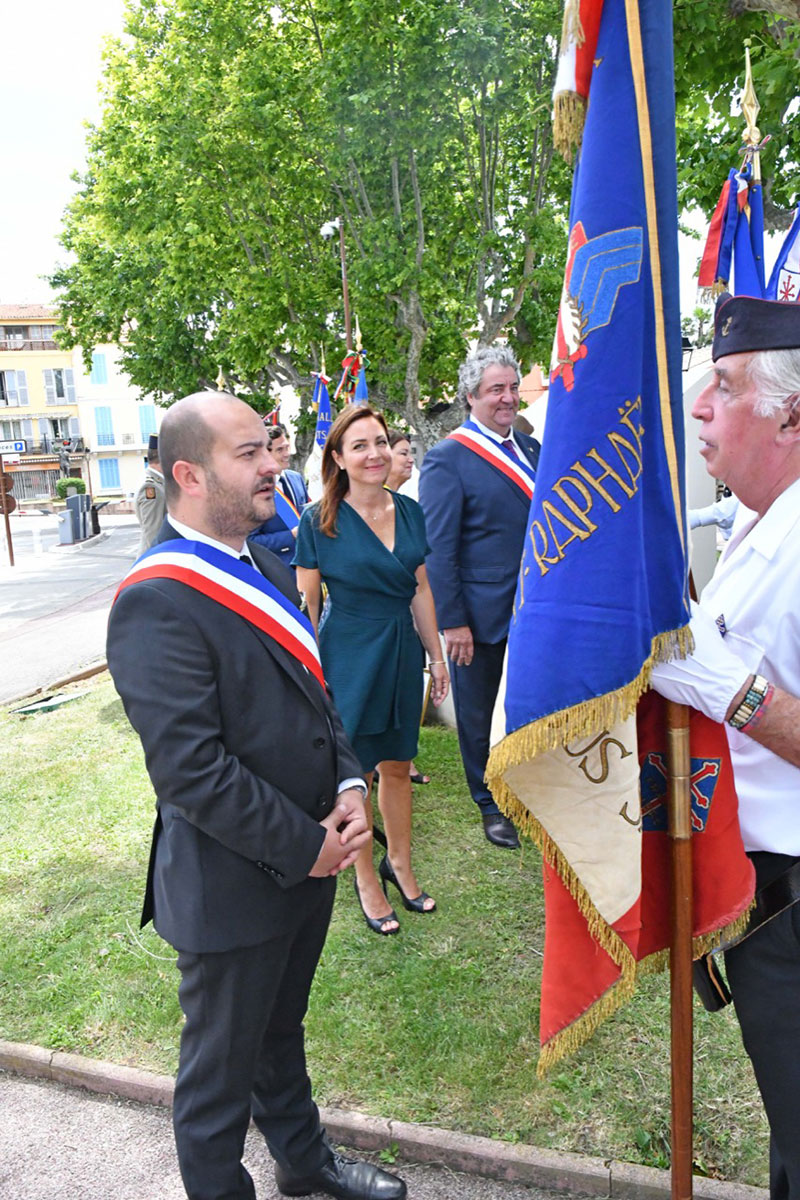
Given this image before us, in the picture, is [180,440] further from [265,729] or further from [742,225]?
[742,225]

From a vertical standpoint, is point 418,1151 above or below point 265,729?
below

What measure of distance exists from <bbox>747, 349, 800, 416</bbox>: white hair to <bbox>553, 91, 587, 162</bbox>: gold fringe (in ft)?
2.22

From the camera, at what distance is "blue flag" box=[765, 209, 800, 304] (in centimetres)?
405

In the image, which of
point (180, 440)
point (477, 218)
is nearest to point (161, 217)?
point (477, 218)

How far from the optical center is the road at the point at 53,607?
10.9 meters

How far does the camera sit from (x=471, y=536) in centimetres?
478

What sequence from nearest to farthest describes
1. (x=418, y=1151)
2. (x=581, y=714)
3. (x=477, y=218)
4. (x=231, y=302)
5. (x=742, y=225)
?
1. (x=581, y=714)
2. (x=418, y=1151)
3. (x=742, y=225)
4. (x=477, y=218)
5. (x=231, y=302)

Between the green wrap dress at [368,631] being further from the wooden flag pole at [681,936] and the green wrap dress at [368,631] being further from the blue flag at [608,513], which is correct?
the wooden flag pole at [681,936]

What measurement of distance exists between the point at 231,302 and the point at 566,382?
2412cm

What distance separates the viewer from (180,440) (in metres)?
2.14

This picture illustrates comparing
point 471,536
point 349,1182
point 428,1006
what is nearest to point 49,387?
point 471,536

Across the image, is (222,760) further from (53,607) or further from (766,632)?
(53,607)

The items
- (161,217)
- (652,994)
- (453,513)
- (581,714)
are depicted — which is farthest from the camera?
(161,217)

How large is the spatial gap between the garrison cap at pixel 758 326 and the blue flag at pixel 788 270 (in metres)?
2.62
